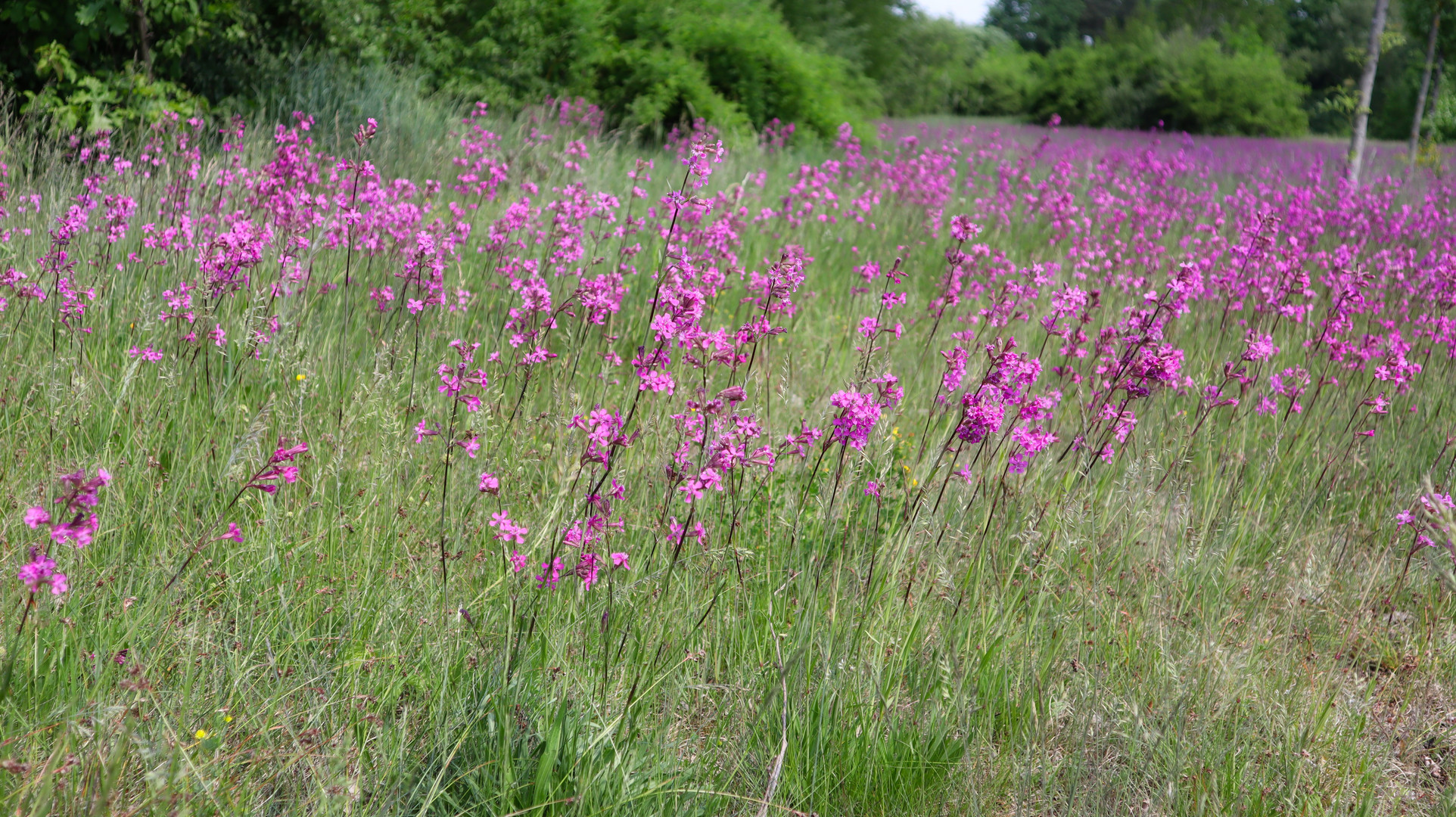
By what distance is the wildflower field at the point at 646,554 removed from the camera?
1.74m

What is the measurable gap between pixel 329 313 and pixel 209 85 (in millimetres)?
5415

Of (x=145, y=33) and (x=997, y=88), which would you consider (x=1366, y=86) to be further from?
(x=997, y=88)

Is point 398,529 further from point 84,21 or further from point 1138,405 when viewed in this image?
point 84,21

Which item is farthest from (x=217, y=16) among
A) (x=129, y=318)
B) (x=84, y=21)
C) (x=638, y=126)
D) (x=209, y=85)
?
Answer: (x=129, y=318)

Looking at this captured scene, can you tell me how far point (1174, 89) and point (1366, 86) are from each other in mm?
17425

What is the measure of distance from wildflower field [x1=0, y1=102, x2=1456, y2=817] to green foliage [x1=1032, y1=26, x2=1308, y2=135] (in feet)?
82.1

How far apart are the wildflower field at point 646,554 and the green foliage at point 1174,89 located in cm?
2501

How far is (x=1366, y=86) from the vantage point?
414 inches

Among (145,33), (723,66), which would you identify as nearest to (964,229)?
(145,33)

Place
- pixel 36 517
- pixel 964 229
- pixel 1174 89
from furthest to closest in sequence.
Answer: pixel 1174 89 < pixel 964 229 < pixel 36 517

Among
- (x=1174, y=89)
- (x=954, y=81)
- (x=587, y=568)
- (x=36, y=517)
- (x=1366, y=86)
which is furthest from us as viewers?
(x=954, y=81)

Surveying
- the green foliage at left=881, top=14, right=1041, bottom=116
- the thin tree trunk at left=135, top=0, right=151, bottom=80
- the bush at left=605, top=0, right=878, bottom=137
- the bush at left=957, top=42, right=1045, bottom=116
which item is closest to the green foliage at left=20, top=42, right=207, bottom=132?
the thin tree trunk at left=135, top=0, right=151, bottom=80

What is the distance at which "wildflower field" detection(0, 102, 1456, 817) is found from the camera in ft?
5.71

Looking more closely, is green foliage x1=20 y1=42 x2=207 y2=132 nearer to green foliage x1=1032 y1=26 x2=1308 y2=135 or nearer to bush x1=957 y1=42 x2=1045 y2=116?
green foliage x1=1032 y1=26 x2=1308 y2=135
